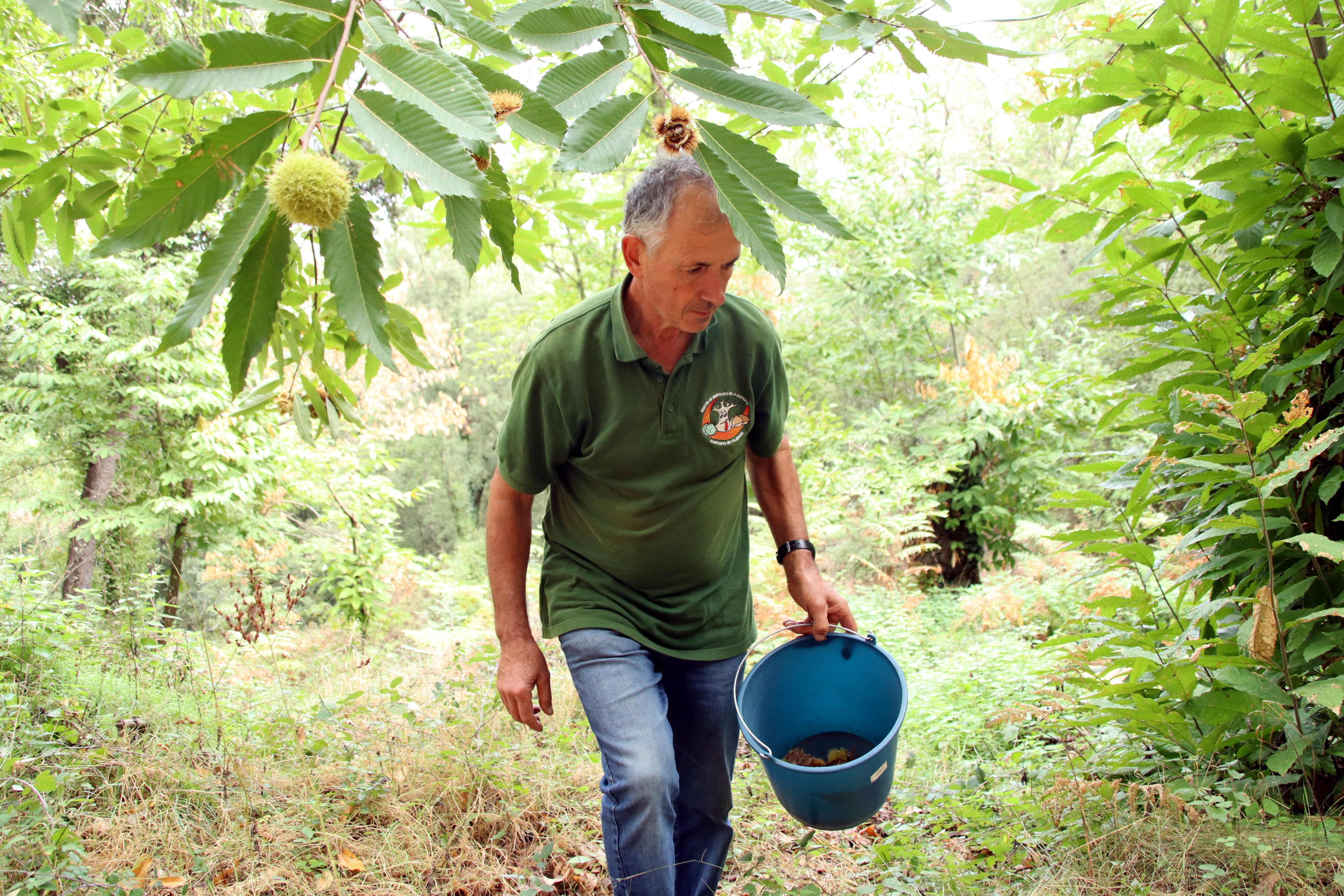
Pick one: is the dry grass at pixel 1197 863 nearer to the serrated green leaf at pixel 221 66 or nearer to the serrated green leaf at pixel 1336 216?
the serrated green leaf at pixel 1336 216

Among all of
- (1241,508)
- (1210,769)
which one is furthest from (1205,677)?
(1241,508)

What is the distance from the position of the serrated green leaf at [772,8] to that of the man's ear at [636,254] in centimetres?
72

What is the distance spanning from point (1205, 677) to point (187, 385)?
5887 millimetres

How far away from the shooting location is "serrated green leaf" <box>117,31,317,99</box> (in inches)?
28.7

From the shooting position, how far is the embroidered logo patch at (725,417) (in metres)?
1.81

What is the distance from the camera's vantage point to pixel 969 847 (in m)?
2.15

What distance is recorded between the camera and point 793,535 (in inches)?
81.6

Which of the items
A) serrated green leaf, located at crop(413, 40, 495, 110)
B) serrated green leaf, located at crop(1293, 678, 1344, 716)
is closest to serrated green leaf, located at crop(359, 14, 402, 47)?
serrated green leaf, located at crop(413, 40, 495, 110)

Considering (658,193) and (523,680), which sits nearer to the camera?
(658,193)

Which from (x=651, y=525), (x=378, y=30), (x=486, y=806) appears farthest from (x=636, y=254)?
(x=486, y=806)

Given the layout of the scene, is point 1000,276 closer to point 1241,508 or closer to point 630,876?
point 1241,508

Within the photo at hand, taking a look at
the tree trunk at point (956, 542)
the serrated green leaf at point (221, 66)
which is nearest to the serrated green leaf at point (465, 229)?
the serrated green leaf at point (221, 66)

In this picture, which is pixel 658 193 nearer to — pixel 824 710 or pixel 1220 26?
pixel 1220 26

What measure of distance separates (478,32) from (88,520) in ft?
20.9
